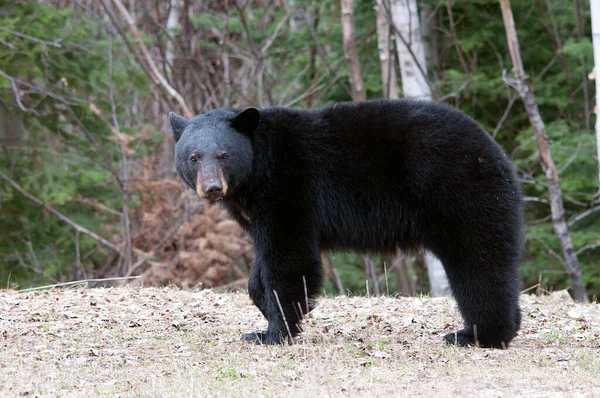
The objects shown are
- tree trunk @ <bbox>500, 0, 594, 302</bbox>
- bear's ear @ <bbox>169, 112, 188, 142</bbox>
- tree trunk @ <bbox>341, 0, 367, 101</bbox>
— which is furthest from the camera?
tree trunk @ <bbox>341, 0, 367, 101</bbox>

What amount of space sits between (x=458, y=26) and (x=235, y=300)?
10919 millimetres

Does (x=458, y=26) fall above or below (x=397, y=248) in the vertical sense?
above

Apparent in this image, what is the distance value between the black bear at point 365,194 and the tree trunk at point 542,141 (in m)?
5.84

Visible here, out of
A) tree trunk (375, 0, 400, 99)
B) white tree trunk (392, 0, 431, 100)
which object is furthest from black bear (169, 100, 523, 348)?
tree trunk (375, 0, 400, 99)

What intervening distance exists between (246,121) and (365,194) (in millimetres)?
1110

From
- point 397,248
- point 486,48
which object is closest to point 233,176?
point 397,248

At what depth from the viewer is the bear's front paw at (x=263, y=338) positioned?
20.0ft

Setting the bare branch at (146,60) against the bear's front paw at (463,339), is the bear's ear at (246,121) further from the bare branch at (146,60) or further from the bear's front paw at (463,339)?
the bare branch at (146,60)

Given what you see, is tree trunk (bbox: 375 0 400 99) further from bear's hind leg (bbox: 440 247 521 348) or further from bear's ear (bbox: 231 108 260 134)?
bear's hind leg (bbox: 440 247 521 348)

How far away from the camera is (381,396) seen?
4590mm

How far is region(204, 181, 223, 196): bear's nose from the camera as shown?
18.6ft

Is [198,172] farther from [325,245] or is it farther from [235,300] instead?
[235,300]

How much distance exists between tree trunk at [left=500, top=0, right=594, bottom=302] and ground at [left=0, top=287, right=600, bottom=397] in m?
4.18

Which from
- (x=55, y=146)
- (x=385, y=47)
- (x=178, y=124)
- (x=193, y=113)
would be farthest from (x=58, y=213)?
(x=178, y=124)
